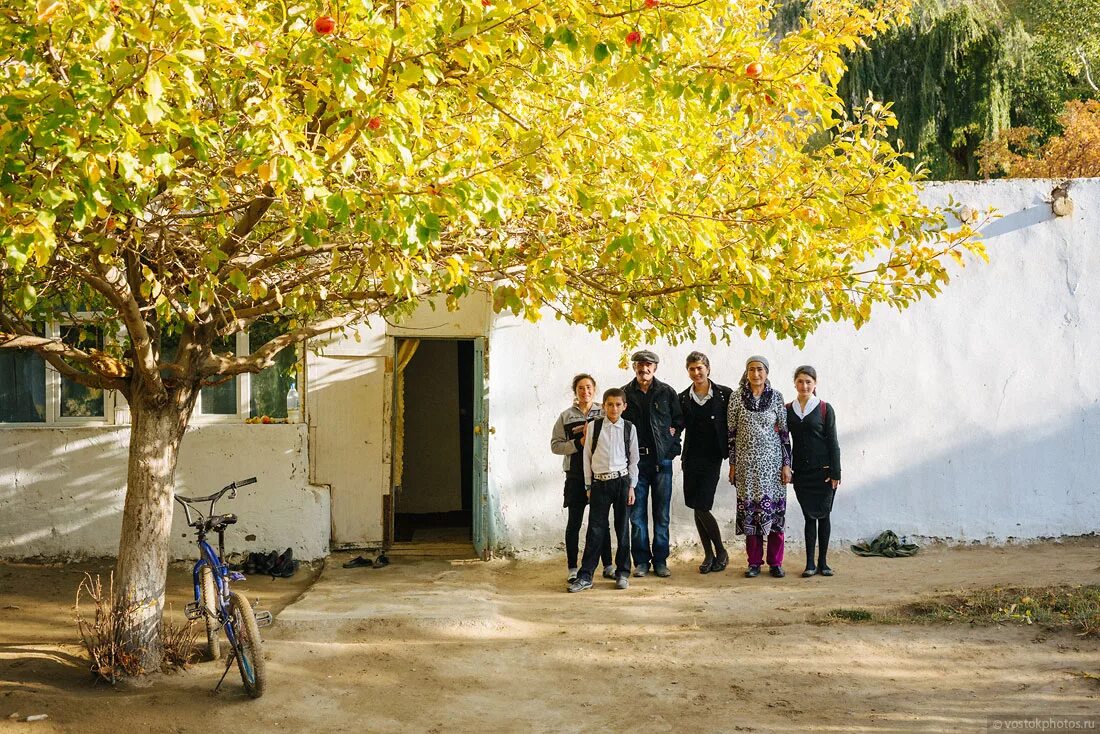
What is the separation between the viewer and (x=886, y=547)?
354 inches

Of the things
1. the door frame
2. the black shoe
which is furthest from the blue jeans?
the black shoe

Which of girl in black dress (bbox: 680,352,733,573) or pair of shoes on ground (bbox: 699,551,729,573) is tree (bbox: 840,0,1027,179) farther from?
pair of shoes on ground (bbox: 699,551,729,573)

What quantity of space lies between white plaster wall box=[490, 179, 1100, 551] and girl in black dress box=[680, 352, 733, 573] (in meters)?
0.72

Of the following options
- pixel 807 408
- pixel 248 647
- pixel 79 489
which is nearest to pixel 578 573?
pixel 807 408

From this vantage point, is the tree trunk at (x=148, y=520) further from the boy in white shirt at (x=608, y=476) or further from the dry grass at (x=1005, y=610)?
the dry grass at (x=1005, y=610)

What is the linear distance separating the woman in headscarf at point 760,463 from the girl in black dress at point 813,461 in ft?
0.43

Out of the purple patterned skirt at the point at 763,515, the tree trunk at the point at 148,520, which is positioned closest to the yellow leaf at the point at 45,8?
the tree trunk at the point at 148,520

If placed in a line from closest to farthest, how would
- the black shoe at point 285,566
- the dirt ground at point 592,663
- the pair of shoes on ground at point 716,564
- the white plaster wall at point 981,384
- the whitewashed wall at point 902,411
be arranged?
1. the dirt ground at point 592,663
2. the pair of shoes on ground at point 716,564
3. the black shoe at point 285,566
4. the whitewashed wall at point 902,411
5. the white plaster wall at point 981,384

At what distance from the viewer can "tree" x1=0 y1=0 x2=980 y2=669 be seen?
366 cm

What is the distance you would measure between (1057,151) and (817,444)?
344 inches

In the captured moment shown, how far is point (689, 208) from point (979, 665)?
10.5 feet

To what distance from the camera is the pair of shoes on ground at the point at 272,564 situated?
28.6ft

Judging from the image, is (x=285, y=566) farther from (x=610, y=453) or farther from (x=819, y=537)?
(x=819, y=537)

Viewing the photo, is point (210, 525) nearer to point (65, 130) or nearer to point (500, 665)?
point (500, 665)
